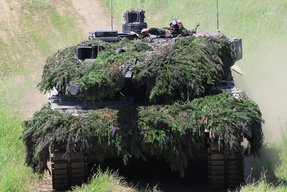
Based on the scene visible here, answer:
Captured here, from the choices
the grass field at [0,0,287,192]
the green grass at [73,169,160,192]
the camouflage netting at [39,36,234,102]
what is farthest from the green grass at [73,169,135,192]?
the grass field at [0,0,287,192]

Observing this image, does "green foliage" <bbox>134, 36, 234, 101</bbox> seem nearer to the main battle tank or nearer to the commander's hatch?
the main battle tank

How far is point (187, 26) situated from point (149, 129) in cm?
1271

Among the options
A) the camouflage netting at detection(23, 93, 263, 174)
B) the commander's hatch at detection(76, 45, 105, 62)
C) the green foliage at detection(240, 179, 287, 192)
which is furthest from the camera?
the commander's hatch at detection(76, 45, 105, 62)

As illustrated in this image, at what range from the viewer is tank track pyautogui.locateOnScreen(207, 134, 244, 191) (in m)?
8.55

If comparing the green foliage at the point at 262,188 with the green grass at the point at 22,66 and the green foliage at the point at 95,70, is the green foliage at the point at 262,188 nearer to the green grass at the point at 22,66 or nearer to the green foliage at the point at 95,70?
the green foliage at the point at 95,70

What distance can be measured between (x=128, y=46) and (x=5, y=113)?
11.2 ft

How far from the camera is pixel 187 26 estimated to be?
20.7 m

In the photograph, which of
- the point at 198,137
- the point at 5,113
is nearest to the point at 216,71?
the point at 198,137

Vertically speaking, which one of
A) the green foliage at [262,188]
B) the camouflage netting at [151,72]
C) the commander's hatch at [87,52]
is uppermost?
the commander's hatch at [87,52]

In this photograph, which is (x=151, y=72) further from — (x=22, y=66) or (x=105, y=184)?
(x=22, y=66)

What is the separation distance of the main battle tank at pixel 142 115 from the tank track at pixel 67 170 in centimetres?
1

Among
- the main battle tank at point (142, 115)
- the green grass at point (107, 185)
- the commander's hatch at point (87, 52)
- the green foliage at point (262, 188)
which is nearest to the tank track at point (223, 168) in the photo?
the main battle tank at point (142, 115)

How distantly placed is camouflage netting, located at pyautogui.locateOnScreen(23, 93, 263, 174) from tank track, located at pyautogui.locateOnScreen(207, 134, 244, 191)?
211 millimetres

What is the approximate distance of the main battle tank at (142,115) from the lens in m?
8.32
